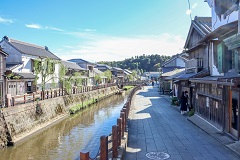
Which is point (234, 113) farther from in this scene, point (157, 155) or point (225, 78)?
point (157, 155)

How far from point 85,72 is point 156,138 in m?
41.5

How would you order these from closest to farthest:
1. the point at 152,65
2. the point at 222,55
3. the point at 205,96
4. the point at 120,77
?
the point at 222,55, the point at 205,96, the point at 120,77, the point at 152,65

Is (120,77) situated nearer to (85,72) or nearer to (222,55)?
(85,72)

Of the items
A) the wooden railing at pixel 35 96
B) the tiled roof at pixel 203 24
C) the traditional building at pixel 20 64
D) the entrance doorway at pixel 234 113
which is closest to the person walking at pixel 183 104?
the tiled roof at pixel 203 24

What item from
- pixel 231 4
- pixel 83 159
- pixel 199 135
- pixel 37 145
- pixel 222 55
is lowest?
pixel 37 145

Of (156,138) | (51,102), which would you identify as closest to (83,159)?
(156,138)

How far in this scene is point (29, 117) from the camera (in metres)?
16.6

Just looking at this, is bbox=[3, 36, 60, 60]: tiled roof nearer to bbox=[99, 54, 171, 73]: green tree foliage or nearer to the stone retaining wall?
the stone retaining wall

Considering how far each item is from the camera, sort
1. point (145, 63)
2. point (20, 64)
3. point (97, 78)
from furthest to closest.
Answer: point (145, 63)
point (97, 78)
point (20, 64)

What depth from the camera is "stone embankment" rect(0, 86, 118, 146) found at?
44.3 feet

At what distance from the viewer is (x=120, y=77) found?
81250 mm

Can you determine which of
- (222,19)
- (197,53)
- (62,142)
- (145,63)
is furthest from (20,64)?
(145,63)

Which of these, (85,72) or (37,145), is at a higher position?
(85,72)

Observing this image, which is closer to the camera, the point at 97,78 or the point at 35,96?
the point at 35,96
